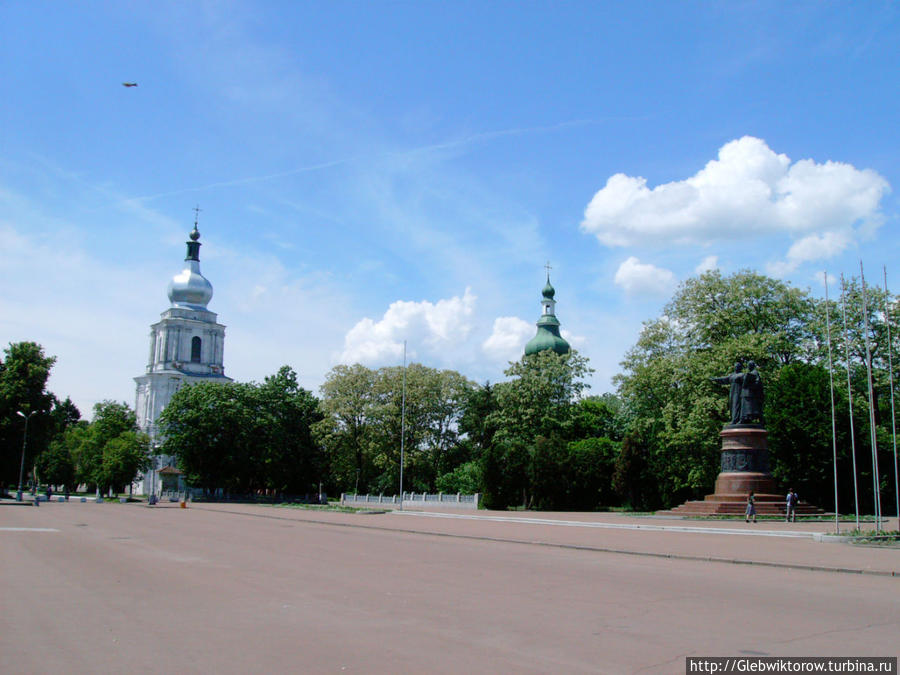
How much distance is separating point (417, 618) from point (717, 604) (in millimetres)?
4098

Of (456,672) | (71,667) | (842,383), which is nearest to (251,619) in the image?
(71,667)

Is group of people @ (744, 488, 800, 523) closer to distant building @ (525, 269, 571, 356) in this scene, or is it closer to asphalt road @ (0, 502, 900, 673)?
asphalt road @ (0, 502, 900, 673)

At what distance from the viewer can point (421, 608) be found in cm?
935

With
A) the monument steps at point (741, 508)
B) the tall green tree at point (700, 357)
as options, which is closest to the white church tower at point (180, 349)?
the tall green tree at point (700, 357)

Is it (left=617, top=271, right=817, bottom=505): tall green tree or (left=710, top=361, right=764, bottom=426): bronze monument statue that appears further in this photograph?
(left=617, top=271, right=817, bottom=505): tall green tree

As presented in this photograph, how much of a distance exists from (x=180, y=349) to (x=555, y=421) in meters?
51.5

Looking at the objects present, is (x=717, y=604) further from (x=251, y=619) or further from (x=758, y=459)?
(x=758, y=459)

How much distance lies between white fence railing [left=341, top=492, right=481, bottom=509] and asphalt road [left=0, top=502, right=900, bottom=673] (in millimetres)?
34110

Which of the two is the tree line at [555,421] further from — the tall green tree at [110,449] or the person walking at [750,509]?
the person walking at [750,509]

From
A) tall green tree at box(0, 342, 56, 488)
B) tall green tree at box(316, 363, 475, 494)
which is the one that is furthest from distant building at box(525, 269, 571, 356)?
tall green tree at box(0, 342, 56, 488)

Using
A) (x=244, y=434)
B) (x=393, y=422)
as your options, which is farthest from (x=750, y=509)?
(x=244, y=434)

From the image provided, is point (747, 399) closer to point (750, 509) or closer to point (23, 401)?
point (750, 509)

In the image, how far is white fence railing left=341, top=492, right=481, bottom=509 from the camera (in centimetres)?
5178

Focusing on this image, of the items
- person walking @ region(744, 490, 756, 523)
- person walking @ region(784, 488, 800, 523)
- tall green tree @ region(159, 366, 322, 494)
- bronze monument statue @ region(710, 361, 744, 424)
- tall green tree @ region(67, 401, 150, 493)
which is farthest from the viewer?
tall green tree @ region(67, 401, 150, 493)
